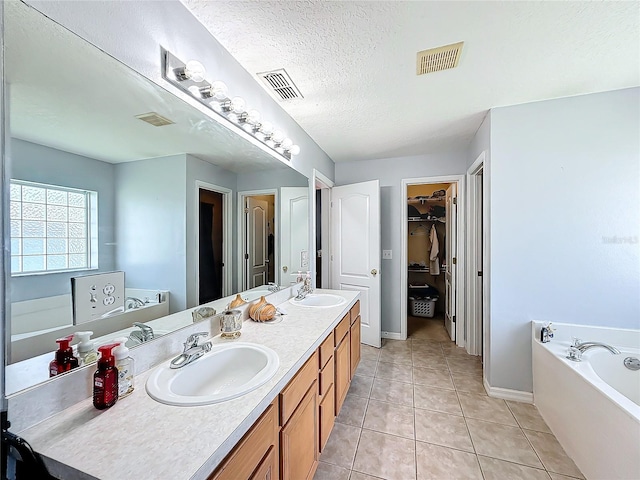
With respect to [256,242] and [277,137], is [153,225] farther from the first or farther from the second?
[277,137]

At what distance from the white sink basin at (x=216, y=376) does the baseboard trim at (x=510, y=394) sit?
2.08m

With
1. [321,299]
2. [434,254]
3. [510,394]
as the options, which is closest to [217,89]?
[321,299]

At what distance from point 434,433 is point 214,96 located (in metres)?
2.45

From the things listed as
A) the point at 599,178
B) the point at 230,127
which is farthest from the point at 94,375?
the point at 599,178

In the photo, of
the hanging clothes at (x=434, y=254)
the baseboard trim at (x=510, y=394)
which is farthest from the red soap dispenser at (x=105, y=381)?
the hanging clothes at (x=434, y=254)

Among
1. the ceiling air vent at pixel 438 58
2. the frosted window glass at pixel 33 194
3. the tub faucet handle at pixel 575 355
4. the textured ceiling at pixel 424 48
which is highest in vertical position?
the textured ceiling at pixel 424 48

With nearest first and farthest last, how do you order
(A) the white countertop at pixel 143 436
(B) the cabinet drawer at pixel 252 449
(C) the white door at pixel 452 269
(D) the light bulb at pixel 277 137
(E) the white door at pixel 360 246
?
(A) the white countertop at pixel 143 436
(B) the cabinet drawer at pixel 252 449
(D) the light bulb at pixel 277 137
(E) the white door at pixel 360 246
(C) the white door at pixel 452 269

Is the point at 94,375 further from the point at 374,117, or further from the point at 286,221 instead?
the point at 374,117

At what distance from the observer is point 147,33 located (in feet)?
3.46

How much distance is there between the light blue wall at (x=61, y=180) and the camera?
0.73 metres

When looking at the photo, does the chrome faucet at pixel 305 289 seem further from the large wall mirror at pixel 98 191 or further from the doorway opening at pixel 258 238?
the large wall mirror at pixel 98 191

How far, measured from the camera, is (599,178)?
6.55ft

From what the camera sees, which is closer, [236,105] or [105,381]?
[105,381]

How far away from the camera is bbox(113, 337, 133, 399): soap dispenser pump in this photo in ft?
2.76
